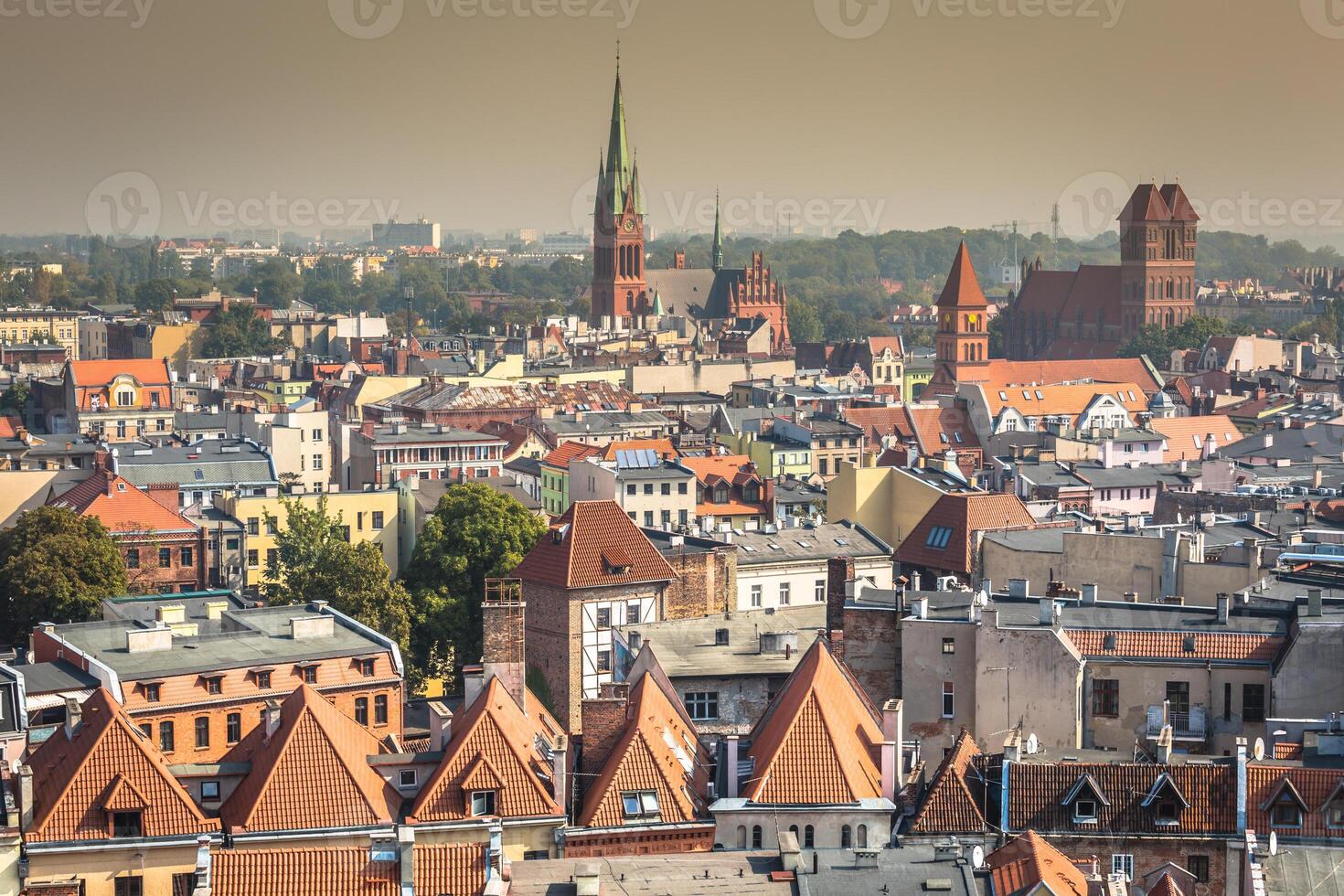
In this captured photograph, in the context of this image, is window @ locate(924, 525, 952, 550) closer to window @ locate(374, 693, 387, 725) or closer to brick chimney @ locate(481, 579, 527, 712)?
window @ locate(374, 693, 387, 725)

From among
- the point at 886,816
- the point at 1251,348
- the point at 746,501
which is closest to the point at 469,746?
the point at 886,816

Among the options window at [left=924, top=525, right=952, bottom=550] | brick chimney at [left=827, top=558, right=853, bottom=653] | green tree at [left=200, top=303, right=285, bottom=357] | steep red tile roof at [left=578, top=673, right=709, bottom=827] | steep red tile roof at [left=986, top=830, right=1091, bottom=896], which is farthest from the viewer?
green tree at [left=200, top=303, right=285, bottom=357]

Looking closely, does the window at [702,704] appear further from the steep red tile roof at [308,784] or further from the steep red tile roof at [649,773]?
the steep red tile roof at [308,784]

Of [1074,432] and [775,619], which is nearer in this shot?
[775,619]

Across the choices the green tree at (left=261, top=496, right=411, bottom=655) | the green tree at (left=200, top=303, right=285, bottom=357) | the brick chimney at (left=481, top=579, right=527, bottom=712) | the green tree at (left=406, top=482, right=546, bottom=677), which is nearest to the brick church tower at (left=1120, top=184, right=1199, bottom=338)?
the green tree at (left=200, top=303, right=285, bottom=357)

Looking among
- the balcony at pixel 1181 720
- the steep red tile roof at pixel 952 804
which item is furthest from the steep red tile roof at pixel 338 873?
the balcony at pixel 1181 720

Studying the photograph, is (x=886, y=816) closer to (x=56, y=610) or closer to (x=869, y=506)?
(x=56, y=610)

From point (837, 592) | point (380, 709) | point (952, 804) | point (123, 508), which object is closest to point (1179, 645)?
point (837, 592)
